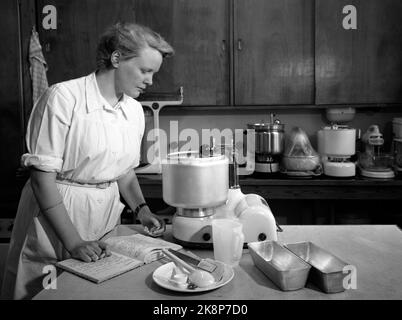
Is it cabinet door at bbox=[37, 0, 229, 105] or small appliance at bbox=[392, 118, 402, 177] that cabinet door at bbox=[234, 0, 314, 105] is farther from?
small appliance at bbox=[392, 118, 402, 177]

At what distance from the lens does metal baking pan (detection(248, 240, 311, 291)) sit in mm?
1131

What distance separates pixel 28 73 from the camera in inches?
130

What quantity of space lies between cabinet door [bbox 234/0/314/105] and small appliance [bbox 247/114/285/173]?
0.74 feet

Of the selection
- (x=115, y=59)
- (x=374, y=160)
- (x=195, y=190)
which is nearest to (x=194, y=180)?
(x=195, y=190)

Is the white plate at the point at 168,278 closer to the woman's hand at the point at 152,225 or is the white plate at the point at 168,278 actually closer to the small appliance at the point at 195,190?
the small appliance at the point at 195,190

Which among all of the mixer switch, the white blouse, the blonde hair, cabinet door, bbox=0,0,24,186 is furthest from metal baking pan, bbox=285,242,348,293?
cabinet door, bbox=0,0,24,186

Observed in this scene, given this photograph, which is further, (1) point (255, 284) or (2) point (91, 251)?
(2) point (91, 251)

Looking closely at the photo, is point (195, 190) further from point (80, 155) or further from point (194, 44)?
point (194, 44)

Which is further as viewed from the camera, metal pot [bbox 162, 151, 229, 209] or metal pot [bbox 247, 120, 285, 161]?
metal pot [bbox 247, 120, 285, 161]

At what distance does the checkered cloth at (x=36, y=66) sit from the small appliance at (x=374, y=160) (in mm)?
2323

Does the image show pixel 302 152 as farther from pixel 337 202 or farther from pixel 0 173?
pixel 0 173

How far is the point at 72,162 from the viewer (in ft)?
5.30

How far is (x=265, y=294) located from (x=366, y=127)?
2.75 meters

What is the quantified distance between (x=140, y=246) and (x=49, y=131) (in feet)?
1.63
